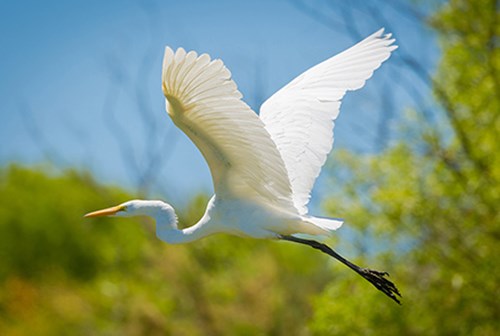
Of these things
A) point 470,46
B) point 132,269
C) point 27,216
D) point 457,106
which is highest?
point 470,46

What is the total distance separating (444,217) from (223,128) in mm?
6551

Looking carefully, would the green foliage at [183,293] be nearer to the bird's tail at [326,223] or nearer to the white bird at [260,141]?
the white bird at [260,141]

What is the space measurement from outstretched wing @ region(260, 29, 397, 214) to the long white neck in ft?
2.03

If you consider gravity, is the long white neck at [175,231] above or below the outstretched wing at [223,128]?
below

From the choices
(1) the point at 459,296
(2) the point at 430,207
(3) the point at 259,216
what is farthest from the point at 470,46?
(3) the point at 259,216

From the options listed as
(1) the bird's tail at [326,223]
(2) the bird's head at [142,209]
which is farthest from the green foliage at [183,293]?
(1) the bird's tail at [326,223]

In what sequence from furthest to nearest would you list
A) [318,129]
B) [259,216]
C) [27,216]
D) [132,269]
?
1. [27,216]
2. [132,269]
3. [318,129]
4. [259,216]

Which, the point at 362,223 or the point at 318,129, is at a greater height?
the point at 318,129

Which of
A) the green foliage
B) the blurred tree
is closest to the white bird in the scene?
the blurred tree

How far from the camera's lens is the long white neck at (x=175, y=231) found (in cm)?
545

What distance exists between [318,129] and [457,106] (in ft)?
19.6

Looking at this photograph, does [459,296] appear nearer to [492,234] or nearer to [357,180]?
[492,234]

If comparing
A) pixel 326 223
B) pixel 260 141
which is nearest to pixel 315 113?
pixel 326 223

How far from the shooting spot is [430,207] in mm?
10578
